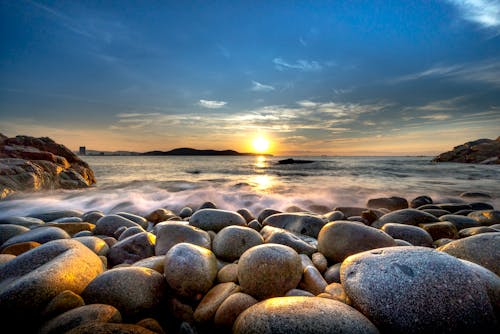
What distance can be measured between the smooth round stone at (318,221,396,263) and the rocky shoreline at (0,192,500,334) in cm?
1

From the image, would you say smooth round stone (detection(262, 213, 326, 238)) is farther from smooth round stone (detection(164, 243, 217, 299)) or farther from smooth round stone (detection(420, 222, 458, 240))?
smooth round stone (detection(164, 243, 217, 299))

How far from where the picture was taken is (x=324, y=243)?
3.14m

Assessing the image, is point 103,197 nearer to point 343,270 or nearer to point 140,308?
point 140,308

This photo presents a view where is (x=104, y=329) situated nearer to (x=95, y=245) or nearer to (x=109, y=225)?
(x=95, y=245)

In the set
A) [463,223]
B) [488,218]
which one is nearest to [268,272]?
[463,223]

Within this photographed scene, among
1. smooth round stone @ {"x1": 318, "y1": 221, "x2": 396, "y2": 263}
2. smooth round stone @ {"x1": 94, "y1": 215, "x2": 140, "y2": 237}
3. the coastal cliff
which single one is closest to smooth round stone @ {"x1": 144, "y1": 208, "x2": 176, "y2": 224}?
smooth round stone @ {"x1": 94, "y1": 215, "x2": 140, "y2": 237}

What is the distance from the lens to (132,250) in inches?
128

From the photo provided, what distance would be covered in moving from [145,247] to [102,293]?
49.6 inches

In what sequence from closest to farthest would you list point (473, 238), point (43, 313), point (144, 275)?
point (43, 313) → point (144, 275) → point (473, 238)

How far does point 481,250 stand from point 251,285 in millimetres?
2414

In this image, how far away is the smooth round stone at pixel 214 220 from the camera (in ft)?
13.8

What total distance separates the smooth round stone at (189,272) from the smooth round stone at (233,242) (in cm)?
52

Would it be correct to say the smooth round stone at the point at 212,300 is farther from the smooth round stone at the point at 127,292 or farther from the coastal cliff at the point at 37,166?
the coastal cliff at the point at 37,166

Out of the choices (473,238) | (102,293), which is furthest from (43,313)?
(473,238)
